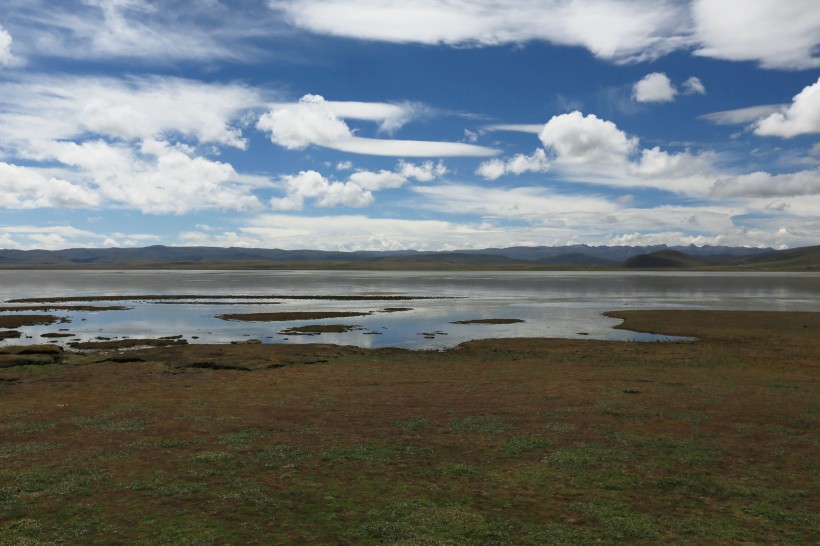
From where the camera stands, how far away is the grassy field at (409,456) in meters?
12.8

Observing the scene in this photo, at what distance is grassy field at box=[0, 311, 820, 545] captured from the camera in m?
12.8

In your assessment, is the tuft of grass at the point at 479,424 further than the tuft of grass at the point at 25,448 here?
Yes

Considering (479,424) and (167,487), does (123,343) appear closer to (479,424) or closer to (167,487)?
(167,487)

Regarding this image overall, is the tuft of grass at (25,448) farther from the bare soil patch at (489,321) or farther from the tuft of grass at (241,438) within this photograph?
the bare soil patch at (489,321)

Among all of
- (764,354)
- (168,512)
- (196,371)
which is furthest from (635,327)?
(168,512)

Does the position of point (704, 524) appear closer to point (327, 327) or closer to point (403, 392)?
point (403, 392)

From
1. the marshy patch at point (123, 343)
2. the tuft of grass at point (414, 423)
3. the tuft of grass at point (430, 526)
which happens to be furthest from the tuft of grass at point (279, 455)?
the marshy patch at point (123, 343)

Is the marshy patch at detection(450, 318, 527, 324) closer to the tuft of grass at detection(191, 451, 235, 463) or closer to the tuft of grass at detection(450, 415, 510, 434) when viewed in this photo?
the tuft of grass at detection(450, 415, 510, 434)

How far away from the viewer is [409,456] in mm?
18109

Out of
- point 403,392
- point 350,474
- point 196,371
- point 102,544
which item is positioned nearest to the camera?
point 102,544

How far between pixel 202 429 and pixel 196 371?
16.2 m

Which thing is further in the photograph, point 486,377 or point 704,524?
point 486,377

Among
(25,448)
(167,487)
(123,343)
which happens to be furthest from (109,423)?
(123,343)

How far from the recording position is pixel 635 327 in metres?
66.6
